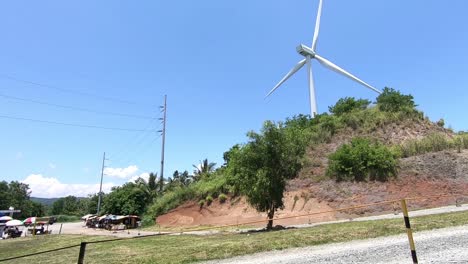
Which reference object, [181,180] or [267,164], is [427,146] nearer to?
[267,164]

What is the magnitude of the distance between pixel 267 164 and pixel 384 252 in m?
13.4

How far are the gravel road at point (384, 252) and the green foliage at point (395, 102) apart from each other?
38890mm

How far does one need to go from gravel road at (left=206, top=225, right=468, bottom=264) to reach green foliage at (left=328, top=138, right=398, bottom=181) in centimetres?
2222

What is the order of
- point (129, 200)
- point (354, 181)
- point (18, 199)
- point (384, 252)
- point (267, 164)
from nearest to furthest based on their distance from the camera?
1. point (384, 252)
2. point (267, 164)
3. point (354, 181)
4. point (129, 200)
5. point (18, 199)

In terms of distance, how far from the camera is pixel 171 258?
12.1m

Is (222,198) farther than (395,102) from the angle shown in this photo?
No

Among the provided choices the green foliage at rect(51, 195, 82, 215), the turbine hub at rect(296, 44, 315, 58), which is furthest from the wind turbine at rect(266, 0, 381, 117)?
the green foliage at rect(51, 195, 82, 215)

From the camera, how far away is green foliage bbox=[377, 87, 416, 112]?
4866 cm

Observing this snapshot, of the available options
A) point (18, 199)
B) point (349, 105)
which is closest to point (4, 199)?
point (18, 199)

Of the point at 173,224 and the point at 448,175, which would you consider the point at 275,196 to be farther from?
the point at 173,224

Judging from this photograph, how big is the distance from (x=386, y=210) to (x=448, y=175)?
349 inches

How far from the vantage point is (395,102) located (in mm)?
49125

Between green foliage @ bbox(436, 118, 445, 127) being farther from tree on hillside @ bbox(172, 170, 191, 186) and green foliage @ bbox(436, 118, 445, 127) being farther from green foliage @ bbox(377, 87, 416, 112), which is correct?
tree on hillside @ bbox(172, 170, 191, 186)

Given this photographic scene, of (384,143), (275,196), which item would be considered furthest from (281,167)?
(384,143)
